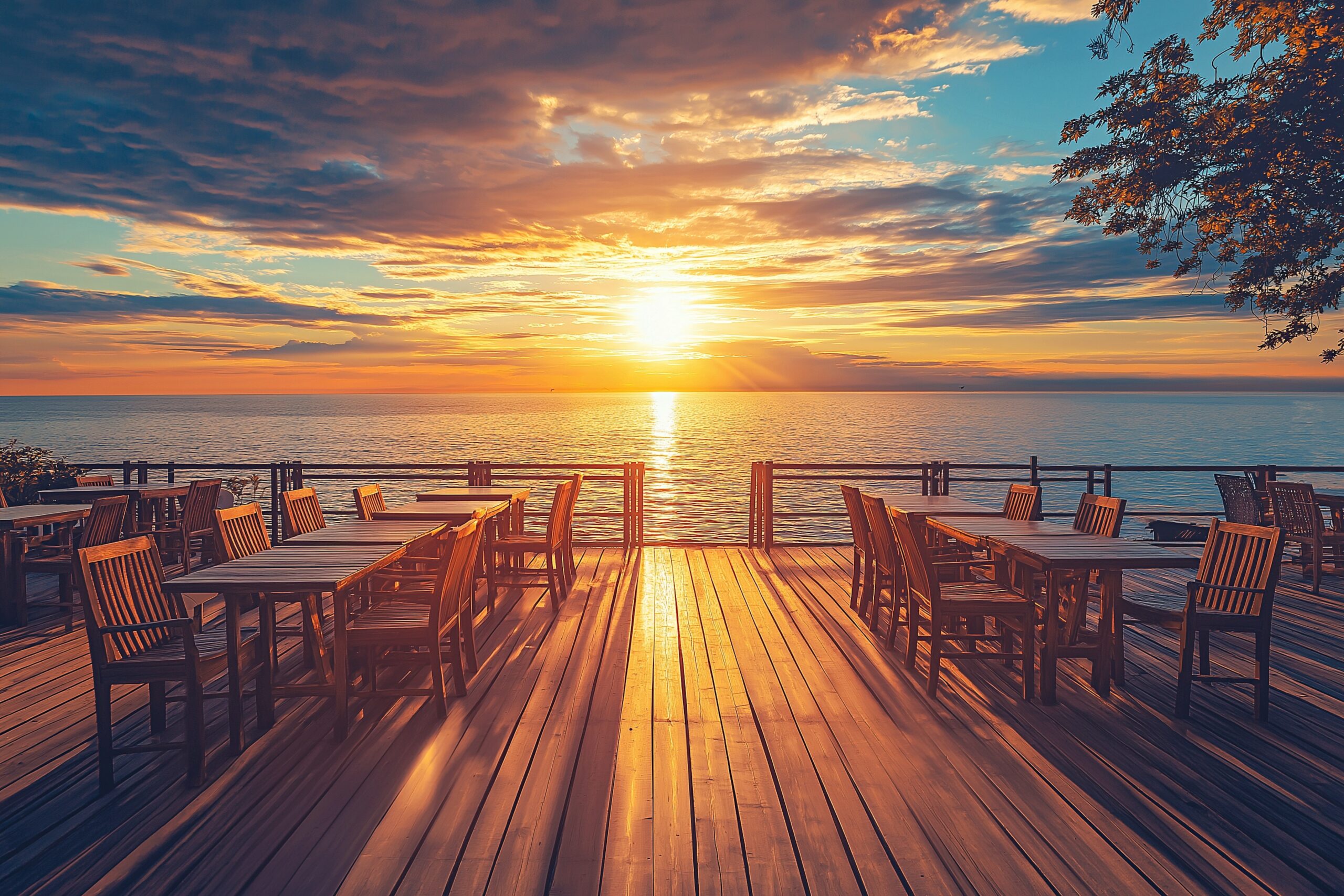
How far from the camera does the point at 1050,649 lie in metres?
3.57

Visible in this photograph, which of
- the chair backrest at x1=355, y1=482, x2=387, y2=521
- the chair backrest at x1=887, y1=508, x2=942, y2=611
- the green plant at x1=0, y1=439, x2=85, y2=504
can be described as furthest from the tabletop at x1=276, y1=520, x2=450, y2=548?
the green plant at x1=0, y1=439, x2=85, y2=504

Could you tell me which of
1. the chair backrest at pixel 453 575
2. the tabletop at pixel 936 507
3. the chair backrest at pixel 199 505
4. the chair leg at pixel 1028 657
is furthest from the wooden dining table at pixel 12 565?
the chair leg at pixel 1028 657

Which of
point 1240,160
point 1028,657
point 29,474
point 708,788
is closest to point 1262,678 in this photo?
point 1028,657

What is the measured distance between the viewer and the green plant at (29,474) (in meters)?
7.79

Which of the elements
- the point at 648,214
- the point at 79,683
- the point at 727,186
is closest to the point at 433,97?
the point at 648,214

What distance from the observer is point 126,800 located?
2584 mm

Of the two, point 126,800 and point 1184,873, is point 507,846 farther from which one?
point 1184,873

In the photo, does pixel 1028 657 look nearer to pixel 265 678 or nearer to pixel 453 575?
pixel 453 575

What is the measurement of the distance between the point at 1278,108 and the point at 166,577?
12.4m

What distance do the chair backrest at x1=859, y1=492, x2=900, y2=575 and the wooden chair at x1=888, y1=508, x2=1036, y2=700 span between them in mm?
99

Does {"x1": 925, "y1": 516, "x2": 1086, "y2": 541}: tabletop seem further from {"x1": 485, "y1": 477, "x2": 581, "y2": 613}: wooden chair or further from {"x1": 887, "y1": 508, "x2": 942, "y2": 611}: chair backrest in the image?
{"x1": 485, "y1": 477, "x2": 581, "y2": 613}: wooden chair

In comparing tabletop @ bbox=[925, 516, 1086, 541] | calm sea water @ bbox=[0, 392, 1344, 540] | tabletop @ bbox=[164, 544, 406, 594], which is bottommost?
calm sea water @ bbox=[0, 392, 1344, 540]

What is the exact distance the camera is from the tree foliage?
755cm

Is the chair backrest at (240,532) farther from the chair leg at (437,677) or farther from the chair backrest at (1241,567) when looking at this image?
the chair backrest at (1241,567)
